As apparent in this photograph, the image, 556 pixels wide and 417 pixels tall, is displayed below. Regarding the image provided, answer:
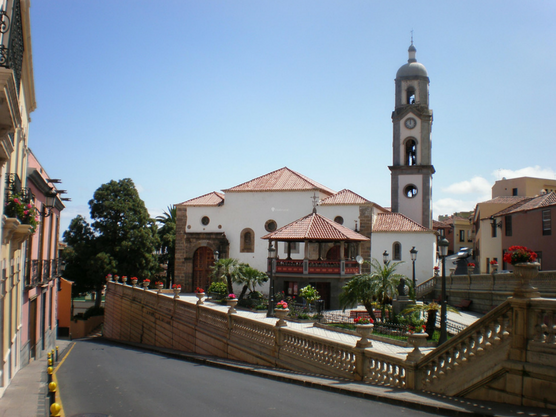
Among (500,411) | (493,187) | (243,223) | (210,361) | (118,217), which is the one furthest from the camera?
(493,187)

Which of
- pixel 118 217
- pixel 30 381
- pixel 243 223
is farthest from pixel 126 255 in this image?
pixel 30 381

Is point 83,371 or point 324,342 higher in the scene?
point 324,342

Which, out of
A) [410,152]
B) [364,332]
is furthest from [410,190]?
[364,332]

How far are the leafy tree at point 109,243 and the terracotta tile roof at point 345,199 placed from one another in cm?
1644

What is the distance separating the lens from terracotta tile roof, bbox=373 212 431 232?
3575cm

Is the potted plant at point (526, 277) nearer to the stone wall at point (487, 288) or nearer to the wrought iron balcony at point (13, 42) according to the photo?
the wrought iron balcony at point (13, 42)

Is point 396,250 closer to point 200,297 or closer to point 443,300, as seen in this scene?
point 200,297

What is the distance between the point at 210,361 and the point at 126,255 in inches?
1088

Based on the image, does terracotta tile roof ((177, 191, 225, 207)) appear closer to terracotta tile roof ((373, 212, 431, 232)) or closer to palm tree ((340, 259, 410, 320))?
terracotta tile roof ((373, 212, 431, 232))

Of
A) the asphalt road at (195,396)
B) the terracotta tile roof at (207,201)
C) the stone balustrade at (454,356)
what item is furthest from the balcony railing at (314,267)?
the asphalt road at (195,396)

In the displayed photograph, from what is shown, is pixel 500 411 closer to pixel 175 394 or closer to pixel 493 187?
pixel 175 394

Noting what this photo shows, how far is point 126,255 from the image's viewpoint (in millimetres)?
41562

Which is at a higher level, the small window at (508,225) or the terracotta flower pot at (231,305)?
the small window at (508,225)

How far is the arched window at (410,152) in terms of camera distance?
1656 inches
